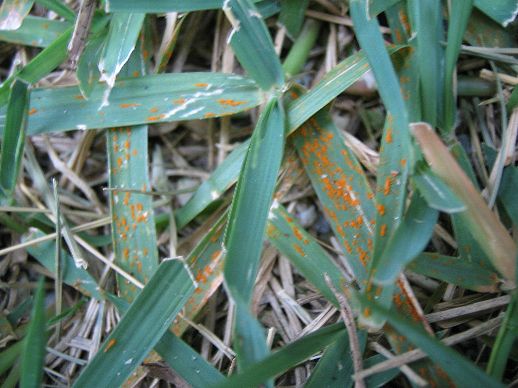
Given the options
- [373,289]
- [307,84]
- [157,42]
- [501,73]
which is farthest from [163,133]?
[501,73]

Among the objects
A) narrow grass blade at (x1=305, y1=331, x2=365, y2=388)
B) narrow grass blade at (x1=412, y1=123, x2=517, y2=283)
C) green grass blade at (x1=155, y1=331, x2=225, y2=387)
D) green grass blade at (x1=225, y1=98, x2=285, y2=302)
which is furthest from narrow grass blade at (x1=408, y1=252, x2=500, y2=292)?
green grass blade at (x1=155, y1=331, x2=225, y2=387)

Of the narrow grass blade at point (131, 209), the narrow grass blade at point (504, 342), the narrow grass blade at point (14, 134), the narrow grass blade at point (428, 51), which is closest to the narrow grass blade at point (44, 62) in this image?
the narrow grass blade at point (14, 134)

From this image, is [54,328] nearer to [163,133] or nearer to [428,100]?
[163,133]

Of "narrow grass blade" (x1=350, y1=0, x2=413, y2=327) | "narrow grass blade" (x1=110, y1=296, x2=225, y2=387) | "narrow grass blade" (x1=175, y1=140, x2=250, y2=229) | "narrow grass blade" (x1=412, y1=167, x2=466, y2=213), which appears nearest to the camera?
"narrow grass blade" (x1=412, y1=167, x2=466, y2=213)

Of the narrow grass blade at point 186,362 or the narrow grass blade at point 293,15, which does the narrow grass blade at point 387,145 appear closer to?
the narrow grass blade at point 293,15

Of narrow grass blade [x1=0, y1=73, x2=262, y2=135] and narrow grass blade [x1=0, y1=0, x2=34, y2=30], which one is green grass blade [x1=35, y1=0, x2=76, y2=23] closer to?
narrow grass blade [x1=0, y1=0, x2=34, y2=30]

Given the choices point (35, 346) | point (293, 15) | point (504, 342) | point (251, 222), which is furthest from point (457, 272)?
point (35, 346)
